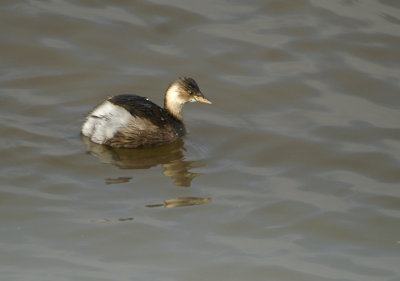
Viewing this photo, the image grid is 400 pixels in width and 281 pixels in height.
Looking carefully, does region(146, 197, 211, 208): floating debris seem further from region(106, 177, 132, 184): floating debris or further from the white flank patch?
the white flank patch

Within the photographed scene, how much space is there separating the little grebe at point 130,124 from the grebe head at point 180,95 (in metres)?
0.22

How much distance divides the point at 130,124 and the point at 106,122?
22cm

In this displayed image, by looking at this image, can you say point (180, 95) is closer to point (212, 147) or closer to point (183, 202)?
point (212, 147)

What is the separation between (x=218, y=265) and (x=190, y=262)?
176 mm

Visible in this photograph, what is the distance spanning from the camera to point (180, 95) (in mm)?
7750

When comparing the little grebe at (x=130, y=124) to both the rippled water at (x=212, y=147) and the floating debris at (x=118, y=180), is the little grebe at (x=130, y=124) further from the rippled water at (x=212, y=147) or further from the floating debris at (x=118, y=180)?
the floating debris at (x=118, y=180)

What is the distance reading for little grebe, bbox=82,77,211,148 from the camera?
719 centimetres

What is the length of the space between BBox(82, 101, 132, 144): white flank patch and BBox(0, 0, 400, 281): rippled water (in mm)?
162

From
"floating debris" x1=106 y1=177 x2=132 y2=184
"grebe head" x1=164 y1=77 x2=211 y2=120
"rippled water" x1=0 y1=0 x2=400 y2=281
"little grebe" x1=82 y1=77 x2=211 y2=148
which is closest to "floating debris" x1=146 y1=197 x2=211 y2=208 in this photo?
"rippled water" x1=0 y1=0 x2=400 y2=281

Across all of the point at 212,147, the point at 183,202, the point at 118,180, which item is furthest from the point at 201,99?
the point at 183,202

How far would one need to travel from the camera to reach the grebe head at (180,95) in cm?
771

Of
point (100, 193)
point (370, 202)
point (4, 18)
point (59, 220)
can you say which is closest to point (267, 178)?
point (370, 202)

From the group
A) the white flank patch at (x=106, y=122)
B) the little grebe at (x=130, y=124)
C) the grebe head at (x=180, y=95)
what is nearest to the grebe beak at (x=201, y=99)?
the grebe head at (x=180, y=95)

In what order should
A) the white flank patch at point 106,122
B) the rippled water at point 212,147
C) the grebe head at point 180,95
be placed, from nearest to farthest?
1. the rippled water at point 212,147
2. the white flank patch at point 106,122
3. the grebe head at point 180,95
